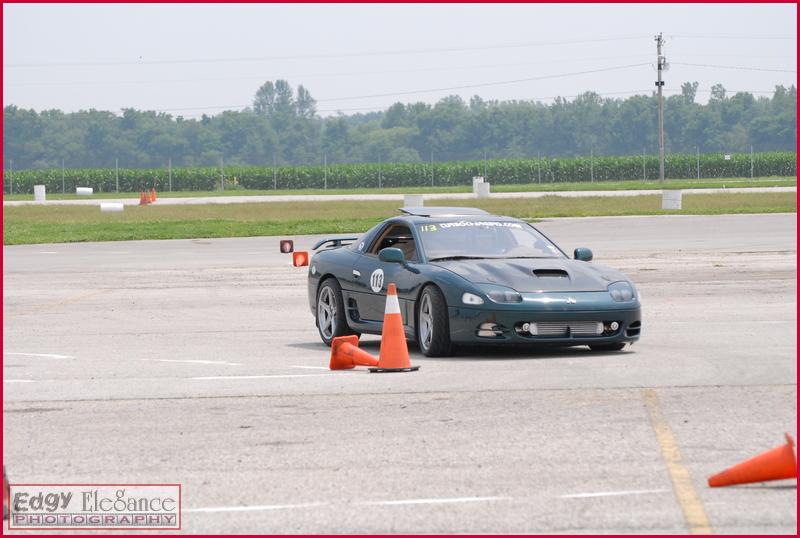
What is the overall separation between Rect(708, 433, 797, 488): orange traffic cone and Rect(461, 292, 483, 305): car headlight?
18.7 feet

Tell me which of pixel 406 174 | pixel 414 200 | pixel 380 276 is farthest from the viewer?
pixel 406 174

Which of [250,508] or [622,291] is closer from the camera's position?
[250,508]

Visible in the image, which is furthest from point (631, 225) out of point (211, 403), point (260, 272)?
point (211, 403)

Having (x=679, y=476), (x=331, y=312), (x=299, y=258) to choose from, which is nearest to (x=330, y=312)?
(x=331, y=312)

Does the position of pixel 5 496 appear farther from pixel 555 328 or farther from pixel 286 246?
pixel 286 246

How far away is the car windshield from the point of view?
13961mm

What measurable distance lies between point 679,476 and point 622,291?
5771 mm

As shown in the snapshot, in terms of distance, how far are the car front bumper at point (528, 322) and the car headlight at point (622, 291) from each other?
0.19 meters

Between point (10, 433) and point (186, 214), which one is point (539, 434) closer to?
point (10, 433)

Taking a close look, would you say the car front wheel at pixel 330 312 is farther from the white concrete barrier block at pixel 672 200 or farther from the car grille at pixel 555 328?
the white concrete barrier block at pixel 672 200

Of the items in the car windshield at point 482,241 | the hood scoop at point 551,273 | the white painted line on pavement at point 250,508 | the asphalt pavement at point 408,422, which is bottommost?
the asphalt pavement at point 408,422

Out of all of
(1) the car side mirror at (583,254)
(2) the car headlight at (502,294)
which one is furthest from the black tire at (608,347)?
(2) the car headlight at (502,294)

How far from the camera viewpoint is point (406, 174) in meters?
103

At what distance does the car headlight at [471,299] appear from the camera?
12734 mm
